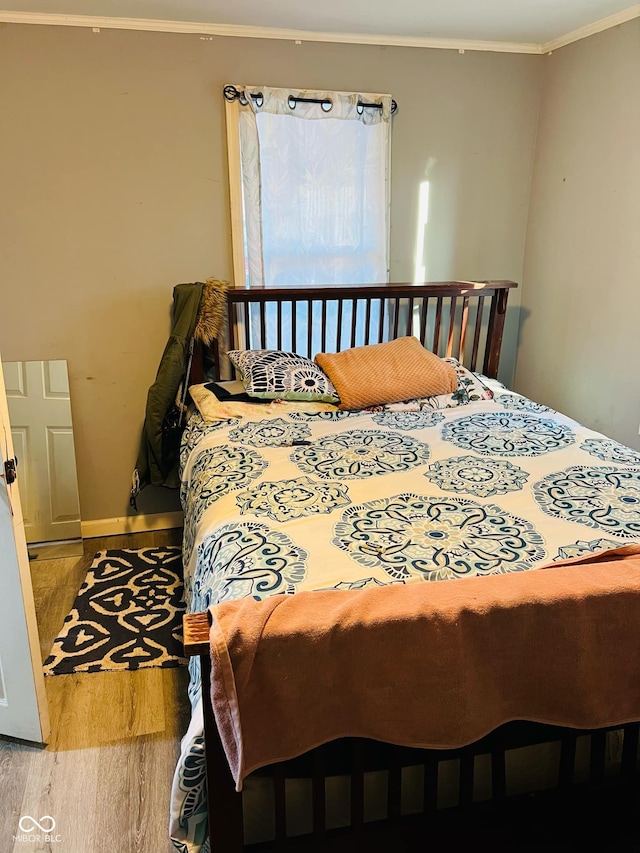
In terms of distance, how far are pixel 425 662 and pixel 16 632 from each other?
127 centimetres

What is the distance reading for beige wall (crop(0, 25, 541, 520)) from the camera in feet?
8.93

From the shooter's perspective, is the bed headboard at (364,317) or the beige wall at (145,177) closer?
the beige wall at (145,177)

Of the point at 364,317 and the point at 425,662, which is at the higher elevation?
the point at 364,317

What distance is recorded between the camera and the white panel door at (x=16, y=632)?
171 cm

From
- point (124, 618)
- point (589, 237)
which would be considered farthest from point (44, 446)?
point (589, 237)

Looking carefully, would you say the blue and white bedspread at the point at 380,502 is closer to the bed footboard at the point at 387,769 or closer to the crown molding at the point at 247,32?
the bed footboard at the point at 387,769

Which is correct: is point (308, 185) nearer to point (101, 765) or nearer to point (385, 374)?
point (385, 374)

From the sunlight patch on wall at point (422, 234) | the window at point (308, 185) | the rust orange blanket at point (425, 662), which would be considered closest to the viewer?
the rust orange blanket at point (425, 662)

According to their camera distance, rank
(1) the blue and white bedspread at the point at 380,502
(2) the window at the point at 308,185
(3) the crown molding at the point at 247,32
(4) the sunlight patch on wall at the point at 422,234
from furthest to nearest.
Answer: (4) the sunlight patch on wall at the point at 422,234 → (2) the window at the point at 308,185 → (3) the crown molding at the point at 247,32 → (1) the blue and white bedspread at the point at 380,502

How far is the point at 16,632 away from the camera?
180cm

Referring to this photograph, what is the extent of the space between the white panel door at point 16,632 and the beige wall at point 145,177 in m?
1.36

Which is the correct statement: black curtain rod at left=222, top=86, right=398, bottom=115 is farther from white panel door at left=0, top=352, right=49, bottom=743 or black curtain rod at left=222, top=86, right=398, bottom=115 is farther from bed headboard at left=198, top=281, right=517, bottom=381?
white panel door at left=0, top=352, right=49, bottom=743

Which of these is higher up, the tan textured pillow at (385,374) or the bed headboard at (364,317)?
the bed headboard at (364,317)

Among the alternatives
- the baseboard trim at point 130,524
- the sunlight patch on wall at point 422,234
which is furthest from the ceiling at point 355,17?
the baseboard trim at point 130,524
